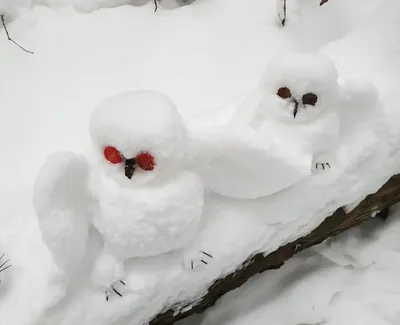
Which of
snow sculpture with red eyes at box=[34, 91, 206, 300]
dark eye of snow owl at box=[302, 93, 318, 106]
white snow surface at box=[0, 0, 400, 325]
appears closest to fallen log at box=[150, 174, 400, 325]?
white snow surface at box=[0, 0, 400, 325]

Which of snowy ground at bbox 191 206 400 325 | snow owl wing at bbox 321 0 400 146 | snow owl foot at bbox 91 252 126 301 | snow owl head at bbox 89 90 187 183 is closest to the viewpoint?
snow owl head at bbox 89 90 187 183

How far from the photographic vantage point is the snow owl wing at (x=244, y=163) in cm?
86

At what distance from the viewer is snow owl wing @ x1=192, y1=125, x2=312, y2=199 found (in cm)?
86

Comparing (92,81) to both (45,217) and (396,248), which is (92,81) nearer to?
(45,217)

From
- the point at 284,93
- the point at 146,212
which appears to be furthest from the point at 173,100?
the point at 146,212

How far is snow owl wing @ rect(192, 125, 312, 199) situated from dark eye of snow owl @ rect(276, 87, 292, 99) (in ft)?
0.26

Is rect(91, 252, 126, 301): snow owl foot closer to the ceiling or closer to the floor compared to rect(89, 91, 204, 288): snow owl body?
closer to the floor

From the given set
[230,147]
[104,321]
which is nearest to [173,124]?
[230,147]

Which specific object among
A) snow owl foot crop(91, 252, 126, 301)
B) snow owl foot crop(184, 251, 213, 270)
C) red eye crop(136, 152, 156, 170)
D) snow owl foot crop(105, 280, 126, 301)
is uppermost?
red eye crop(136, 152, 156, 170)

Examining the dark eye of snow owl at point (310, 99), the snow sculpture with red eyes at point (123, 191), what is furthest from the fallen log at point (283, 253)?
the dark eye of snow owl at point (310, 99)

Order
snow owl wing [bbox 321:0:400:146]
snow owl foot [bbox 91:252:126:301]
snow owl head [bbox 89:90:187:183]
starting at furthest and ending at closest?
snow owl wing [bbox 321:0:400:146] < snow owl foot [bbox 91:252:126:301] < snow owl head [bbox 89:90:187:183]

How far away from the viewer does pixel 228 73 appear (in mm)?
1379

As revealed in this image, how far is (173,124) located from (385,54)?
58 cm

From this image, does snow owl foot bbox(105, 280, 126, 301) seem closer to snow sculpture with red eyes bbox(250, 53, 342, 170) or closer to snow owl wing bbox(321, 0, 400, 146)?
snow sculpture with red eyes bbox(250, 53, 342, 170)
